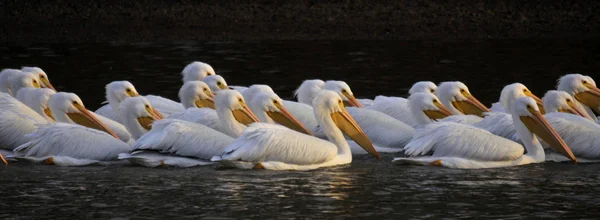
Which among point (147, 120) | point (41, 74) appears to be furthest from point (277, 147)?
point (41, 74)

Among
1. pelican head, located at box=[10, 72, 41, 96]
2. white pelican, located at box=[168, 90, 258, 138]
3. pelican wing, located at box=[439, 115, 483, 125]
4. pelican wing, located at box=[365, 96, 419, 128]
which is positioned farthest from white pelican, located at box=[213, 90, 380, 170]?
pelican head, located at box=[10, 72, 41, 96]

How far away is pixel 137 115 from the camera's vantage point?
964cm

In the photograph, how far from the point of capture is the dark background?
17.5 metres

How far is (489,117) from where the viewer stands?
32.6 feet

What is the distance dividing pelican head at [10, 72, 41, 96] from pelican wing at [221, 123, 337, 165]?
2.86 metres

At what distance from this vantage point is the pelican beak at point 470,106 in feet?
34.7

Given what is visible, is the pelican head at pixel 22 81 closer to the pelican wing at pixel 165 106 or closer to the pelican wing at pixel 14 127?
the pelican wing at pixel 165 106

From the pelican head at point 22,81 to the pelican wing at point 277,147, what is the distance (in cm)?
286

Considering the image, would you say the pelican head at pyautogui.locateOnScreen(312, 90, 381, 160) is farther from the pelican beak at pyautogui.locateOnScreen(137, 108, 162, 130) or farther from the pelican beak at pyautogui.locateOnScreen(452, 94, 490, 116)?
the pelican beak at pyautogui.locateOnScreen(452, 94, 490, 116)

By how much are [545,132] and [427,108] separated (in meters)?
1.19

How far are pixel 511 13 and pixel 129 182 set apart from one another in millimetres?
10915

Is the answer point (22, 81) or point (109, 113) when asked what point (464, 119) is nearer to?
point (109, 113)

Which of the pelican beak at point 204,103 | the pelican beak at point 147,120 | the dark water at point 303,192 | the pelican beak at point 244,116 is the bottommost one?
the dark water at point 303,192

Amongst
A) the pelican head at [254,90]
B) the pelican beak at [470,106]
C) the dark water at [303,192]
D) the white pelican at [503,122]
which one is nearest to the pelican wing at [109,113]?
the pelican head at [254,90]
